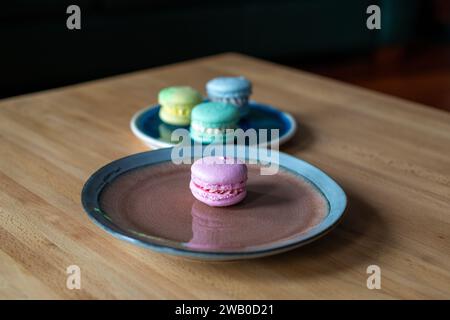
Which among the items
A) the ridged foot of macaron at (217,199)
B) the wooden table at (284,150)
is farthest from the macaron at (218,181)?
the wooden table at (284,150)

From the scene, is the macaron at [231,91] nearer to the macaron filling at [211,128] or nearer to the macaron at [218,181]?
the macaron filling at [211,128]

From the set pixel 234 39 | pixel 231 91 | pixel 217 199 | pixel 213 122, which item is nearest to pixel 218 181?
pixel 217 199

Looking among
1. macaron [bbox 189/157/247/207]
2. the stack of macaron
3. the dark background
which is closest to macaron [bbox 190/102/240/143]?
the stack of macaron

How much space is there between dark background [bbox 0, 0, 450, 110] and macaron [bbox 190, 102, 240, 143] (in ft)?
4.09

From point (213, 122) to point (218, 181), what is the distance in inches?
8.4

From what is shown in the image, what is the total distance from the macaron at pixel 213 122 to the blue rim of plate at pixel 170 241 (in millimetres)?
72

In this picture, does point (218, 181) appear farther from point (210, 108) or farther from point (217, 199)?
point (210, 108)

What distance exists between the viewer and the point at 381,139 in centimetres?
103

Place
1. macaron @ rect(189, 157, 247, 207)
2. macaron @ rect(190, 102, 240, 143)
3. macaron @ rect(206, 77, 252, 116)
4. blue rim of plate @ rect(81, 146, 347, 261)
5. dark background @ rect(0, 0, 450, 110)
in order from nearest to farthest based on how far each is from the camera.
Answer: blue rim of plate @ rect(81, 146, 347, 261)
macaron @ rect(189, 157, 247, 207)
macaron @ rect(190, 102, 240, 143)
macaron @ rect(206, 77, 252, 116)
dark background @ rect(0, 0, 450, 110)

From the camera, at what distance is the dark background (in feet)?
6.84

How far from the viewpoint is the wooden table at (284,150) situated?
2.14 ft

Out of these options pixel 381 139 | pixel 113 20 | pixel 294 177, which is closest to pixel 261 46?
pixel 113 20

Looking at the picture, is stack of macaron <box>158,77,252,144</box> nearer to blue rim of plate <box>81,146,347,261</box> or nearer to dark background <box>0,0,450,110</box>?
blue rim of plate <box>81,146,347,261</box>
